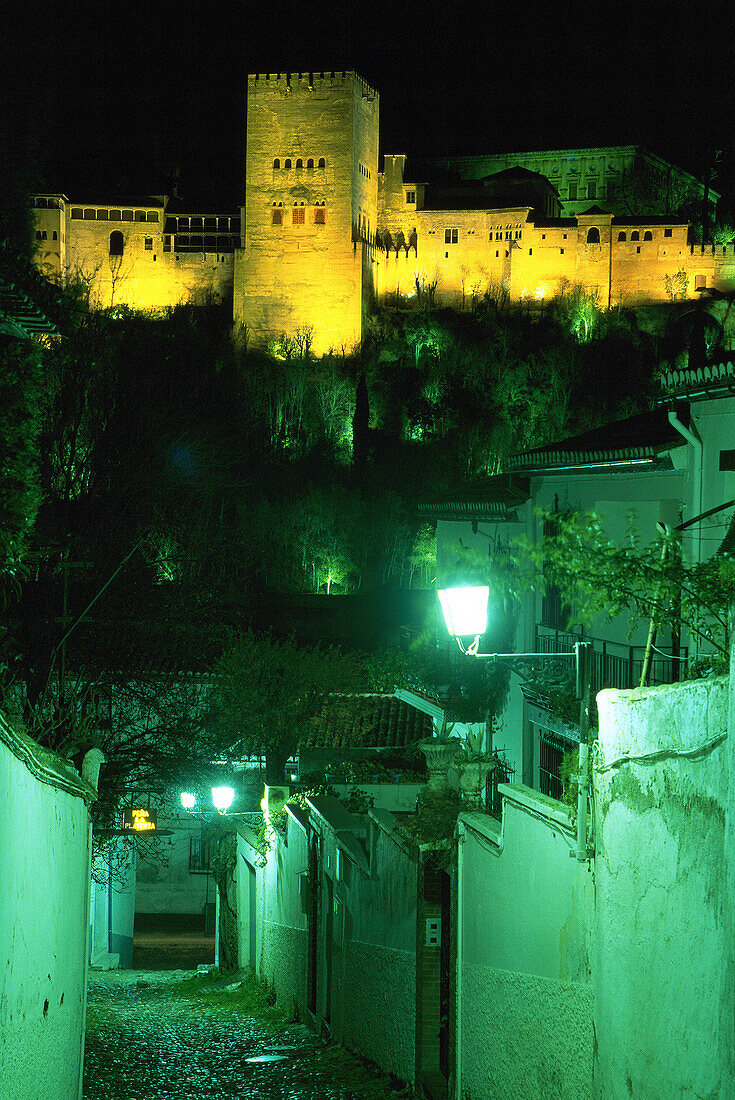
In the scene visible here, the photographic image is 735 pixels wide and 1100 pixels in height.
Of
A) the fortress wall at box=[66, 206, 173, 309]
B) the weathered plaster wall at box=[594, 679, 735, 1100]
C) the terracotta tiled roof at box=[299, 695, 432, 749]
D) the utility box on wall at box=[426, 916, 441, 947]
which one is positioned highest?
the fortress wall at box=[66, 206, 173, 309]

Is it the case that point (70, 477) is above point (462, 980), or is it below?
above

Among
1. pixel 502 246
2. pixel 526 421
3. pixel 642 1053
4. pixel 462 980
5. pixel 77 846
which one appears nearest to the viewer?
pixel 642 1053

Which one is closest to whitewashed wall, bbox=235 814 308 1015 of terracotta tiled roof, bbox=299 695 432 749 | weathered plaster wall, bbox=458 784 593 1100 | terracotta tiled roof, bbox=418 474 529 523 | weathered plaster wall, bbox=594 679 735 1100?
terracotta tiled roof, bbox=299 695 432 749

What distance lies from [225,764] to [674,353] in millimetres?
41118

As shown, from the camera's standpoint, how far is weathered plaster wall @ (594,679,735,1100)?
394cm

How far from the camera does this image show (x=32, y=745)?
236 inches

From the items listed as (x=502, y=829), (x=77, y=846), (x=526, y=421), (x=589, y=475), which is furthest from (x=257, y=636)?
(x=526, y=421)

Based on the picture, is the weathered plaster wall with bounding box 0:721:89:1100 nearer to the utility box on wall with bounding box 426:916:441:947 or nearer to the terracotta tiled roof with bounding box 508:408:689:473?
the utility box on wall with bounding box 426:916:441:947

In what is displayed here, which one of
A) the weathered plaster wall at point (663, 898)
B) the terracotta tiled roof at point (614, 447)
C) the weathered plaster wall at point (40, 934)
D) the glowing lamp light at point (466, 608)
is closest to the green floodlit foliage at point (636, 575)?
the weathered plaster wall at point (663, 898)

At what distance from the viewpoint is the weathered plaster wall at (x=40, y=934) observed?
502 centimetres

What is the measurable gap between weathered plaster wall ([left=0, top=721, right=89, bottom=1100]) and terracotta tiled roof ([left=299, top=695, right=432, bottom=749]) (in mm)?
7447

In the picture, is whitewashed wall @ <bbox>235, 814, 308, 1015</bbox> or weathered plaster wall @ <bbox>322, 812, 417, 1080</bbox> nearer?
weathered plaster wall @ <bbox>322, 812, 417, 1080</bbox>

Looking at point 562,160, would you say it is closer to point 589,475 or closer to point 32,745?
point 589,475

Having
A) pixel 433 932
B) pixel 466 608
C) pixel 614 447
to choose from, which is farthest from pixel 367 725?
pixel 466 608
